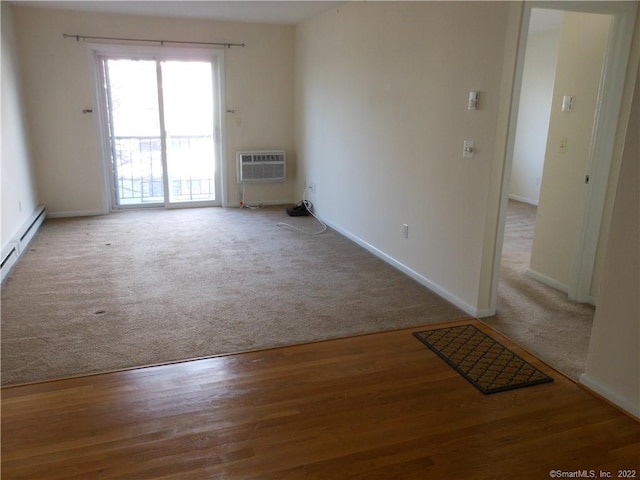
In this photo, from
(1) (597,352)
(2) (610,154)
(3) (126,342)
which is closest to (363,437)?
(1) (597,352)

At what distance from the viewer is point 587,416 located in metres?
2.31

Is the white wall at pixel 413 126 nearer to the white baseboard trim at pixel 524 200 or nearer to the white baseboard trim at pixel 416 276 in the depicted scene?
the white baseboard trim at pixel 416 276

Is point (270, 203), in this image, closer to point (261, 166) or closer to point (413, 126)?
point (261, 166)

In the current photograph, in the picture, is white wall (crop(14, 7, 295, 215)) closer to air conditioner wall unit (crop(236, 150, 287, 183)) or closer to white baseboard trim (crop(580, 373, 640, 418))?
air conditioner wall unit (crop(236, 150, 287, 183))

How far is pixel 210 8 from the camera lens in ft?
17.9

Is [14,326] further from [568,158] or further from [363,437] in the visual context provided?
[568,158]

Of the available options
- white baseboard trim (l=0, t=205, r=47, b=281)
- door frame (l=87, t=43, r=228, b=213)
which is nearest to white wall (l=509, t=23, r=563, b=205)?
door frame (l=87, t=43, r=228, b=213)

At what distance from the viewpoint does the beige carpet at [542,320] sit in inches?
115

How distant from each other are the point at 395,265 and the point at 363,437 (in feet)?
8.03

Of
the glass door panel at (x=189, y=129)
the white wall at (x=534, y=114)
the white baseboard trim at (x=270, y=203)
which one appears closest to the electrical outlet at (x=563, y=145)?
the white wall at (x=534, y=114)

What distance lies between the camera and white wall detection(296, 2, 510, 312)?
10.8 feet

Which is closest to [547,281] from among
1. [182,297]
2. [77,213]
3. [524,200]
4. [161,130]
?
[182,297]

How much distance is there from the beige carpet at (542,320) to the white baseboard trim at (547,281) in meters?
0.04

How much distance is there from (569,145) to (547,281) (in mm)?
1111
